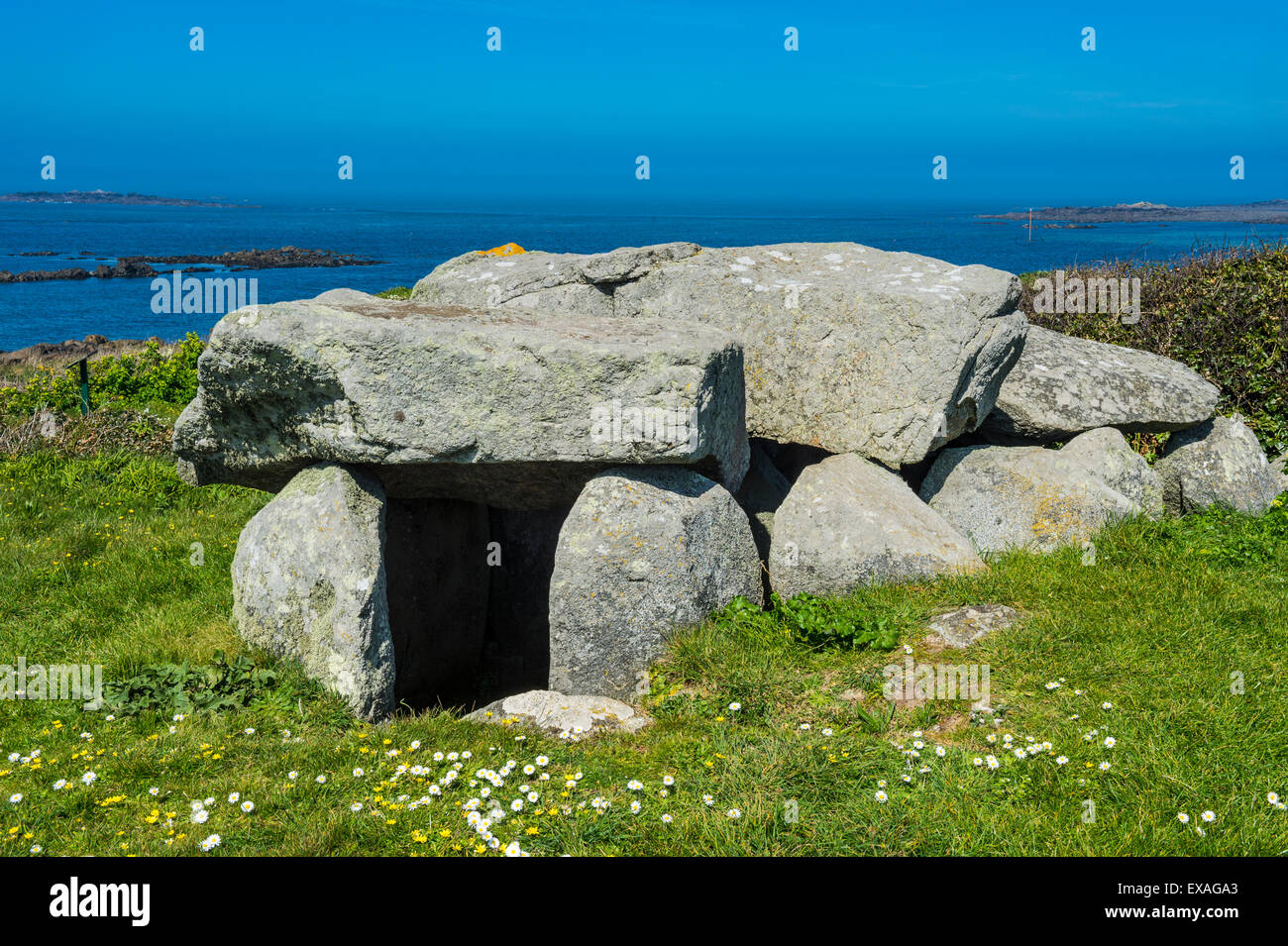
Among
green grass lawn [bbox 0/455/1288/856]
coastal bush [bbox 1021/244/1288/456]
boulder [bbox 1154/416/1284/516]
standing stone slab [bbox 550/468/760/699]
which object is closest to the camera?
green grass lawn [bbox 0/455/1288/856]

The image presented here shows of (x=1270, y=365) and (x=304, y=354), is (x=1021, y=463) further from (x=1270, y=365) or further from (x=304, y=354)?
(x=304, y=354)

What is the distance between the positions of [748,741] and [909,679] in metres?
1.28

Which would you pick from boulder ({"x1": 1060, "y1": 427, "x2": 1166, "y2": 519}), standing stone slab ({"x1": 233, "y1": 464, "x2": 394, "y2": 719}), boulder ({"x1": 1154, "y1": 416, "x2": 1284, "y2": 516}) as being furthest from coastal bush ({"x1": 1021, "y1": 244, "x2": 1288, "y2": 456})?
standing stone slab ({"x1": 233, "y1": 464, "x2": 394, "y2": 719})

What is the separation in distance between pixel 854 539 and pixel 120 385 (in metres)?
12.8

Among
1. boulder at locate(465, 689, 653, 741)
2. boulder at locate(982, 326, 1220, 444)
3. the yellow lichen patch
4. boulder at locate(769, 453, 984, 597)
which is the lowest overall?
boulder at locate(465, 689, 653, 741)

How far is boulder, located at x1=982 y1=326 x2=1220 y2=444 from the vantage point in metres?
9.90

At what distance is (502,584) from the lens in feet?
34.3

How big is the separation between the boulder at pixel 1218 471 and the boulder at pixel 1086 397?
9.8 inches

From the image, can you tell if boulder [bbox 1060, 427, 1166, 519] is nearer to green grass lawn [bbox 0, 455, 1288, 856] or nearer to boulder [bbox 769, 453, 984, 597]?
green grass lawn [bbox 0, 455, 1288, 856]

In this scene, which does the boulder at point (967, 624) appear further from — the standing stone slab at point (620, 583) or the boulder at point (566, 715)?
the boulder at point (566, 715)

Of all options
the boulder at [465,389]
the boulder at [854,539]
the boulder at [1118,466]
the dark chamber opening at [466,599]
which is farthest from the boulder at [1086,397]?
the dark chamber opening at [466,599]

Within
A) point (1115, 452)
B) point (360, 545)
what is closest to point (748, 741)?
point (360, 545)

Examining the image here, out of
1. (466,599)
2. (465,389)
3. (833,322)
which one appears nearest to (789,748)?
(465,389)

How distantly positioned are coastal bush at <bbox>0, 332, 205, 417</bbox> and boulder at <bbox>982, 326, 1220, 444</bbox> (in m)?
12.4
